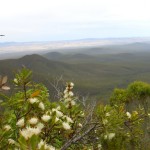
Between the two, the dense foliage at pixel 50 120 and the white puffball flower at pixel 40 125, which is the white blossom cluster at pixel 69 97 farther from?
the white puffball flower at pixel 40 125

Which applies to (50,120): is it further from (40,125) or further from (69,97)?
(69,97)

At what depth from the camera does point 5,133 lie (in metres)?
3.55

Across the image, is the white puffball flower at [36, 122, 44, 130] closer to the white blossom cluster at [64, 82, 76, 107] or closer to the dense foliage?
the dense foliage

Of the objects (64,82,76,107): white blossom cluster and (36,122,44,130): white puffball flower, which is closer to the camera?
(36,122,44,130): white puffball flower

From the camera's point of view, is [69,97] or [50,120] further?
[69,97]

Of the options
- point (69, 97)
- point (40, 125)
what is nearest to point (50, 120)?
point (40, 125)

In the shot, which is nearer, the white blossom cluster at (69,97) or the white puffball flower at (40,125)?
the white puffball flower at (40,125)

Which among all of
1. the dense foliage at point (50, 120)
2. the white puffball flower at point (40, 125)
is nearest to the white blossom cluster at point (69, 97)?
the dense foliage at point (50, 120)

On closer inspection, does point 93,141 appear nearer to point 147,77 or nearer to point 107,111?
point 107,111

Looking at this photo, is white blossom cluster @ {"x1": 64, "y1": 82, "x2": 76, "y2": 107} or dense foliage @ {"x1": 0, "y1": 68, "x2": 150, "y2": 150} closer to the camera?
dense foliage @ {"x1": 0, "y1": 68, "x2": 150, "y2": 150}

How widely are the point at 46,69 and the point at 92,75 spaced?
24.5 meters

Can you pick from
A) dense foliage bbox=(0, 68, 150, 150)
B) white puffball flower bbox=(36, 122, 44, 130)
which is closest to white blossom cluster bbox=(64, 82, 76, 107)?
dense foliage bbox=(0, 68, 150, 150)

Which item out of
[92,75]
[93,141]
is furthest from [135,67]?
[93,141]

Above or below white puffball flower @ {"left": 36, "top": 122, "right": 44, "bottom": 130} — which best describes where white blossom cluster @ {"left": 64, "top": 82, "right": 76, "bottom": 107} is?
below
